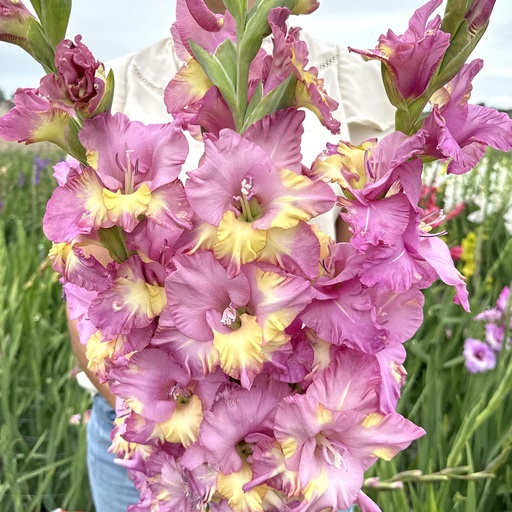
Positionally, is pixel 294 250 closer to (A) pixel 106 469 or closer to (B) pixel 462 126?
(B) pixel 462 126

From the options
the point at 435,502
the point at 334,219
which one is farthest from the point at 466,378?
the point at 334,219

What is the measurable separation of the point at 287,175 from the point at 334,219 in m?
0.54

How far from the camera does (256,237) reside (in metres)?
0.34

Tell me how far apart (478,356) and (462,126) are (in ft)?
3.47

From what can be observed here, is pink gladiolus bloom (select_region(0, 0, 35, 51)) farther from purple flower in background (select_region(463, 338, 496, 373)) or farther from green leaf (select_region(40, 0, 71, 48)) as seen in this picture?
purple flower in background (select_region(463, 338, 496, 373))

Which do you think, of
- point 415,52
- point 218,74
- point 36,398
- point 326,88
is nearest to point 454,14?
point 415,52

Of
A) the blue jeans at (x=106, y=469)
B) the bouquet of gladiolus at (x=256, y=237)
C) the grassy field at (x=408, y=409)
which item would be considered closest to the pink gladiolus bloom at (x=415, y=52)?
the bouquet of gladiolus at (x=256, y=237)

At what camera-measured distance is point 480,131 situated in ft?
1.25

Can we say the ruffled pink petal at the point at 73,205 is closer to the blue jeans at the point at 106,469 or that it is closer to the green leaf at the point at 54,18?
the green leaf at the point at 54,18

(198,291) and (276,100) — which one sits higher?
(276,100)

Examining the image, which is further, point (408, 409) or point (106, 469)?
point (408, 409)

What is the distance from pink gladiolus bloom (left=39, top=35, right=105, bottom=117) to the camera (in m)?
0.33

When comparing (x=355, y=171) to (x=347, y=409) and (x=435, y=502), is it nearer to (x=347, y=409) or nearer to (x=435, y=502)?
(x=347, y=409)

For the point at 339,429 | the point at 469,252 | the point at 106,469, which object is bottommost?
the point at 106,469
